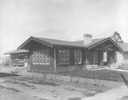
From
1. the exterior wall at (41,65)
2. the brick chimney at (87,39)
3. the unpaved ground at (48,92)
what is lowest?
the unpaved ground at (48,92)

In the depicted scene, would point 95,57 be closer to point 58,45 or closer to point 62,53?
point 62,53

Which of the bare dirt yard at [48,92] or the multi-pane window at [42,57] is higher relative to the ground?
the multi-pane window at [42,57]

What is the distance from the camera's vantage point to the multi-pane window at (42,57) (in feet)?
53.4

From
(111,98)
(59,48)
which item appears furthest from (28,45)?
(111,98)

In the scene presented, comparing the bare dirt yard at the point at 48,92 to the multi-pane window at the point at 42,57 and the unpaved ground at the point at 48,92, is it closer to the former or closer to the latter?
the unpaved ground at the point at 48,92

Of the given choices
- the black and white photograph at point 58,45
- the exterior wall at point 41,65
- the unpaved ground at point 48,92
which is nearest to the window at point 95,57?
the black and white photograph at point 58,45

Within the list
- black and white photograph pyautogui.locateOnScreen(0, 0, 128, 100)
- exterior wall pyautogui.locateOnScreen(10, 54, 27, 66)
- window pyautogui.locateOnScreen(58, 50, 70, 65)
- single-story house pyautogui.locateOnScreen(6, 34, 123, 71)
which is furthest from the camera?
exterior wall pyautogui.locateOnScreen(10, 54, 27, 66)

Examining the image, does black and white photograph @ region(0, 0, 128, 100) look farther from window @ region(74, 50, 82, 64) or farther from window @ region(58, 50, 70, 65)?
window @ region(74, 50, 82, 64)

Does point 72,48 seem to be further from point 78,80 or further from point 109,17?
point 109,17

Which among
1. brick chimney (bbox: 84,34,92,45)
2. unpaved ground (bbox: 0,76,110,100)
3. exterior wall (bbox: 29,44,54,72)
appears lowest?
unpaved ground (bbox: 0,76,110,100)

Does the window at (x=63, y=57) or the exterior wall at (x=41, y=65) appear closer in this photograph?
the exterior wall at (x=41, y=65)

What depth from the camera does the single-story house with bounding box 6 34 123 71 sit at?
616 inches

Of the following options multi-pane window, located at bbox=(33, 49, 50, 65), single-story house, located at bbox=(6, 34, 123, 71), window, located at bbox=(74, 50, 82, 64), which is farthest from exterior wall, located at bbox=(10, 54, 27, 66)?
window, located at bbox=(74, 50, 82, 64)

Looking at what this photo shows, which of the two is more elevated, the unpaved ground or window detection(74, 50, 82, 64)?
window detection(74, 50, 82, 64)
